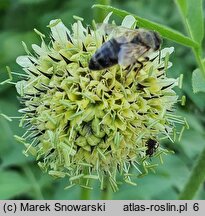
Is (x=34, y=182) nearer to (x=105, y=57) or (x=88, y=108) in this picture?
(x=88, y=108)

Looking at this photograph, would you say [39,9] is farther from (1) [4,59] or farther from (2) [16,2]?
(1) [4,59]

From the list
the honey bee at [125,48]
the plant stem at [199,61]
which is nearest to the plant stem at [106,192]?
the honey bee at [125,48]

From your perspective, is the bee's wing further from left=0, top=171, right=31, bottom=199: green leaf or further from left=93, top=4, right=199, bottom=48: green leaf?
left=0, top=171, right=31, bottom=199: green leaf

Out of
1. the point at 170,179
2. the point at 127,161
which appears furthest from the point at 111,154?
the point at 170,179

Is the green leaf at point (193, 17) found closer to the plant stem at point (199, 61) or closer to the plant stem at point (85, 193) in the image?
the plant stem at point (199, 61)

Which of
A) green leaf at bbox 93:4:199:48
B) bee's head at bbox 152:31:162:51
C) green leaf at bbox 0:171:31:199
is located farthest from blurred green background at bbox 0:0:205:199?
green leaf at bbox 93:4:199:48

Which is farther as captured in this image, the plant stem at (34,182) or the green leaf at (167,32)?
the plant stem at (34,182)
